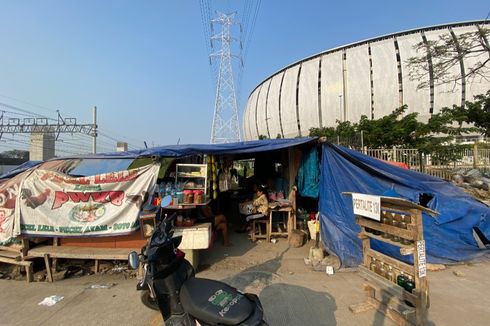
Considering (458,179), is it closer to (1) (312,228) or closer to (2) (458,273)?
(2) (458,273)

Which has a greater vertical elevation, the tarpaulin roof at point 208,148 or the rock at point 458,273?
the tarpaulin roof at point 208,148

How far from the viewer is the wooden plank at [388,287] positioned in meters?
3.31

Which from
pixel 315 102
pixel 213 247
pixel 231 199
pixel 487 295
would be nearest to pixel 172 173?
pixel 213 247

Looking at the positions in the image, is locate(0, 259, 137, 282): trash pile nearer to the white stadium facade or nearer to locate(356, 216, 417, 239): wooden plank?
locate(356, 216, 417, 239): wooden plank

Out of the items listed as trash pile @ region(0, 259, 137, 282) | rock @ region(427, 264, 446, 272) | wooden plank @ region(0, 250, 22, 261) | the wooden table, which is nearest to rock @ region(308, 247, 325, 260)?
the wooden table

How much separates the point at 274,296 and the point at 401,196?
3350 millimetres

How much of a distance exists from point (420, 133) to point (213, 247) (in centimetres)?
1585

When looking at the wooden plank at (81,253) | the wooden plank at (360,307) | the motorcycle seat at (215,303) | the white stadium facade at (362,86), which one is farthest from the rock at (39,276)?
the white stadium facade at (362,86)

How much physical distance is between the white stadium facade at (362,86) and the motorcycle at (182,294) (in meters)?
46.2

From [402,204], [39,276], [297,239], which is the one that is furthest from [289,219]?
[39,276]

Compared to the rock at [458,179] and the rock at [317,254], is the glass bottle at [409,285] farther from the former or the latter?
the rock at [458,179]

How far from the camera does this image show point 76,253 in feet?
17.6

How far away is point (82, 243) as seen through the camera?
5770mm

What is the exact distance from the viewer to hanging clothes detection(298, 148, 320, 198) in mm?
6797
